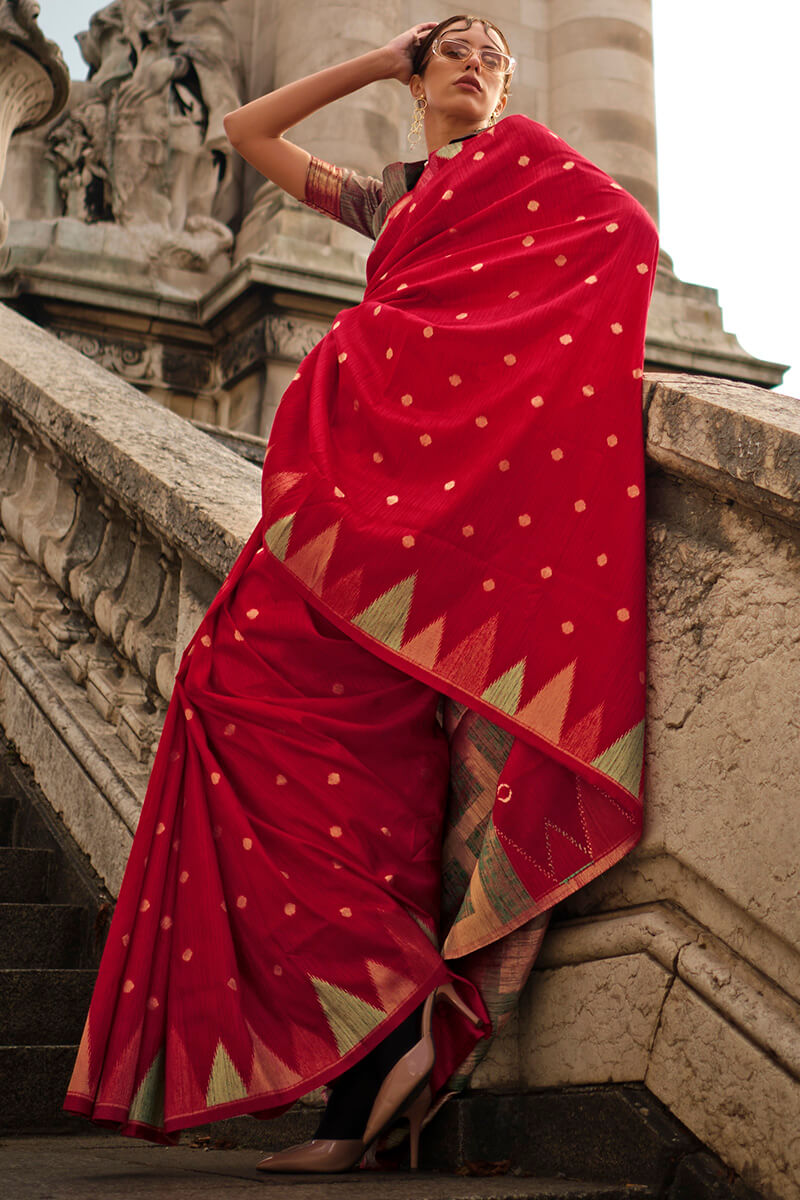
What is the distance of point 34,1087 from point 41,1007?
0.21 meters

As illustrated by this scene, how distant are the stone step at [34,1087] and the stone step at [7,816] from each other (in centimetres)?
106

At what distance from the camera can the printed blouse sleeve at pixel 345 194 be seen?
272cm

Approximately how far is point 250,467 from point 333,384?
1147 millimetres

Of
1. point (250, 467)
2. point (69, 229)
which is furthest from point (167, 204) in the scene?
point (250, 467)

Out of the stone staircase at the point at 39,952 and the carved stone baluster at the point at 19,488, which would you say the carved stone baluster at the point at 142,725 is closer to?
the stone staircase at the point at 39,952

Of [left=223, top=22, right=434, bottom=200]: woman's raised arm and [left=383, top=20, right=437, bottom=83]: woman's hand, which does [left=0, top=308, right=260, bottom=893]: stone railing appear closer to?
[left=223, top=22, right=434, bottom=200]: woman's raised arm

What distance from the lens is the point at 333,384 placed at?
2252mm

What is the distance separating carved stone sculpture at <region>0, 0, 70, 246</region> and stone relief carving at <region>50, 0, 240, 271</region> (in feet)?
7.68

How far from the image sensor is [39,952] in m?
2.88

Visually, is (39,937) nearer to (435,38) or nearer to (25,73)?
(435,38)

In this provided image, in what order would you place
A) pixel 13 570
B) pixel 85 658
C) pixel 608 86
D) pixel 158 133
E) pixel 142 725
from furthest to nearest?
1. pixel 608 86
2. pixel 158 133
3. pixel 13 570
4. pixel 85 658
5. pixel 142 725

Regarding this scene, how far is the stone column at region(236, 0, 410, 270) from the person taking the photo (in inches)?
294

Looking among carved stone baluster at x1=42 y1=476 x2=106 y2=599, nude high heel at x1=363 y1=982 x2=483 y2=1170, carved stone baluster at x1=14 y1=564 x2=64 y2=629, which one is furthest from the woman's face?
carved stone baluster at x1=14 y1=564 x2=64 y2=629

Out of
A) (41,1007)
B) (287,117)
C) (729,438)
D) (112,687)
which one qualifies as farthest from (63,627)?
(729,438)
